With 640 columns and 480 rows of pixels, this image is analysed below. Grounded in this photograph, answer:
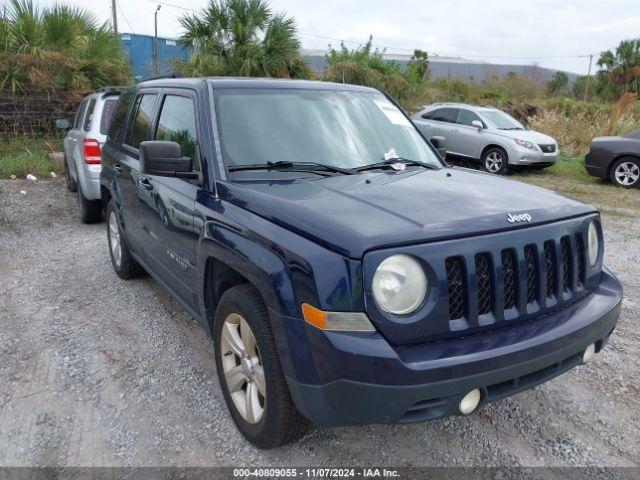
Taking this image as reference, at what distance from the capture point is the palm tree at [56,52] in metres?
11.7

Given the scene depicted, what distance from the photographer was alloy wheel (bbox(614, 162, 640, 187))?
11.0m

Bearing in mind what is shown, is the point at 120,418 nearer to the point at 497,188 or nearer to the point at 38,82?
the point at 497,188

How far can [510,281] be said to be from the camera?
2379 millimetres

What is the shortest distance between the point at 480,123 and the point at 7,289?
10809 mm

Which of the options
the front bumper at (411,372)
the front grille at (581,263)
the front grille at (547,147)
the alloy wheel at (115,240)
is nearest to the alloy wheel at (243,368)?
the front bumper at (411,372)

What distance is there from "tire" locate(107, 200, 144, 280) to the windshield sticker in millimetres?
2559

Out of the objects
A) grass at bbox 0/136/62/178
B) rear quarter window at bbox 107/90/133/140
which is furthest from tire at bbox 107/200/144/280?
grass at bbox 0/136/62/178

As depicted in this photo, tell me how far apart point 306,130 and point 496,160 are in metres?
10.4

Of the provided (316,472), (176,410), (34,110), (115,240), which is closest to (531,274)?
(316,472)

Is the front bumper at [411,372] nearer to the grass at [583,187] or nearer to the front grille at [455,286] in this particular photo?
the front grille at [455,286]

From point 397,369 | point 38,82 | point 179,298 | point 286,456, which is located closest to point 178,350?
point 179,298

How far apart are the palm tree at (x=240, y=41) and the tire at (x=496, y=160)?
18.0 feet

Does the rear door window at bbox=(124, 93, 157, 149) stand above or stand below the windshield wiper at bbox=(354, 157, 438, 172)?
above

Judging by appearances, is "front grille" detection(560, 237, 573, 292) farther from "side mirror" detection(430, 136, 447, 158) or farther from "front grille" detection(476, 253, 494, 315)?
"side mirror" detection(430, 136, 447, 158)
